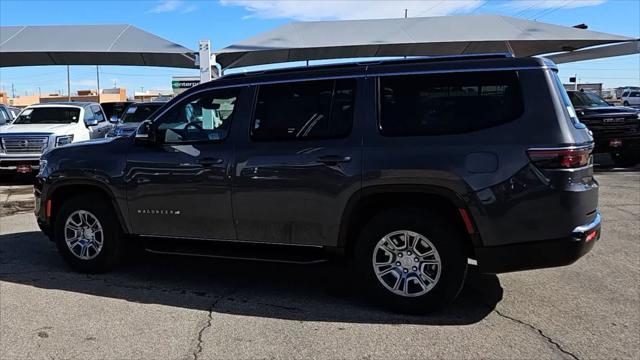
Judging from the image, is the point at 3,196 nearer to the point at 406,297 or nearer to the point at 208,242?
the point at 208,242

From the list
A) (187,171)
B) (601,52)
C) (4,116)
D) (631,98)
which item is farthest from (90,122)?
(631,98)

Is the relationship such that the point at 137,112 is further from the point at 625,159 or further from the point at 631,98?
the point at 631,98

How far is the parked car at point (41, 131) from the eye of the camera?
1266 centimetres

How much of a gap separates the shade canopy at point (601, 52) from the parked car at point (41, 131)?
1779 cm

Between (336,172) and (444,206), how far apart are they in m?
0.91

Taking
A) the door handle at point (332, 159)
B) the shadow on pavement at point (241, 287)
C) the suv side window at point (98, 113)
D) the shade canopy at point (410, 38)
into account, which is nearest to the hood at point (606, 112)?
the shade canopy at point (410, 38)

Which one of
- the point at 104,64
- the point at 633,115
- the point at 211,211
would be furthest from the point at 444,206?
the point at 104,64

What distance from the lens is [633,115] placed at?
44.8ft

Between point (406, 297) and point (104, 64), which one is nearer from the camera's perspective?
point (406, 297)

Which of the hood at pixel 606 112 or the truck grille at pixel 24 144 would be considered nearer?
the truck grille at pixel 24 144

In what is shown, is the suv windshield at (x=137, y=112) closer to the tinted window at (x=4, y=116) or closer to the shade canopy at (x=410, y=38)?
the shade canopy at (x=410, y=38)

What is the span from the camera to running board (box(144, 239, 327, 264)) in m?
4.77

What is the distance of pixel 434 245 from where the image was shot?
4.38 m

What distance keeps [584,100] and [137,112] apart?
12.8 m
